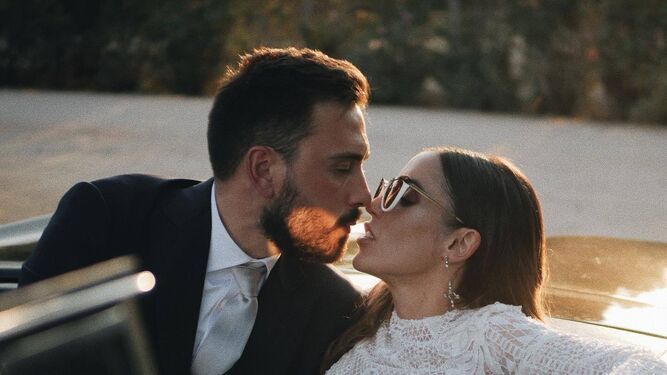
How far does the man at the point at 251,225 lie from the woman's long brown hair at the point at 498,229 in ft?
1.40

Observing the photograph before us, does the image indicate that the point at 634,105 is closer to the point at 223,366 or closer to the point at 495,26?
the point at 495,26

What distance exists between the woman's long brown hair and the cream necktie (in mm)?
634

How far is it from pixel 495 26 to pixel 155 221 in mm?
11779

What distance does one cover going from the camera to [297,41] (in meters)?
15.7

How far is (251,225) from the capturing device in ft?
9.70

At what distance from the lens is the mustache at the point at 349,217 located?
2.97 meters

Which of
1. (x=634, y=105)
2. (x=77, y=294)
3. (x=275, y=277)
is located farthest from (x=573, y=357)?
(x=634, y=105)

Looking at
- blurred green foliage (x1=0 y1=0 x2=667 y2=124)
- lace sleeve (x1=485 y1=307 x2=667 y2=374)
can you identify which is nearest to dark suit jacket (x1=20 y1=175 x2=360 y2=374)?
lace sleeve (x1=485 y1=307 x2=667 y2=374)

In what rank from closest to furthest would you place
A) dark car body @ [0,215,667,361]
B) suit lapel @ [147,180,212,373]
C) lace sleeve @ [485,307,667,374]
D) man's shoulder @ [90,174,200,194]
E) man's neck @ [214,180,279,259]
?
lace sleeve @ [485,307,667,374]
dark car body @ [0,215,667,361]
suit lapel @ [147,180,212,373]
man's shoulder @ [90,174,200,194]
man's neck @ [214,180,279,259]

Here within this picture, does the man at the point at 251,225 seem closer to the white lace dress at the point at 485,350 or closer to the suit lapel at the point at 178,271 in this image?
the suit lapel at the point at 178,271

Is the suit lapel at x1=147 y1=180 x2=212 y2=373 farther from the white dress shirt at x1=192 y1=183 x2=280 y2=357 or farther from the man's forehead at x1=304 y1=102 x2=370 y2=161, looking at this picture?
the man's forehead at x1=304 y1=102 x2=370 y2=161

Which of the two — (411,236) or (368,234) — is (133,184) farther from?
(411,236)

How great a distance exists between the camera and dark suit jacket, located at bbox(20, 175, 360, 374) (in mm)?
2717

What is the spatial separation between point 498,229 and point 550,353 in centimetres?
43
